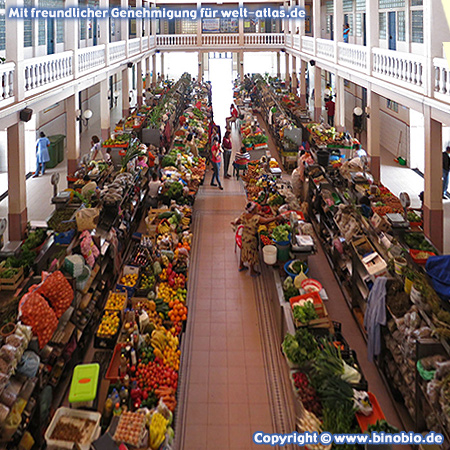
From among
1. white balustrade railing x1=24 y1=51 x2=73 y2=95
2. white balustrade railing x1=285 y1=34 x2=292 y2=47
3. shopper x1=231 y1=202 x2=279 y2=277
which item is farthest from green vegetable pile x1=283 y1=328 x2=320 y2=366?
white balustrade railing x1=285 y1=34 x2=292 y2=47

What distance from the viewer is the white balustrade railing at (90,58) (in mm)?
15352

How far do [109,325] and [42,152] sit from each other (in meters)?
11.2

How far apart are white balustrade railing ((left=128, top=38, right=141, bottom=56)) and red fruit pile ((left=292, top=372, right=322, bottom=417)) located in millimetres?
20657

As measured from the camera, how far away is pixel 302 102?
28375mm

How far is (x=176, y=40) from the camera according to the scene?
109 ft

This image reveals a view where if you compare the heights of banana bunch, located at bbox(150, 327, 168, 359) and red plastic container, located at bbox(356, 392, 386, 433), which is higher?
banana bunch, located at bbox(150, 327, 168, 359)

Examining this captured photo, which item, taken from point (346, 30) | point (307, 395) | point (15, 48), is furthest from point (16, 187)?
point (346, 30)

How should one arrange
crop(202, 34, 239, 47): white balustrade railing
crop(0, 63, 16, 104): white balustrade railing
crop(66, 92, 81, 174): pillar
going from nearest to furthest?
crop(0, 63, 16, 104): white balustrade railing < crop(66, 92, 81, 174): pillar < crop(202, 34, 239, 47): white balustrade railing

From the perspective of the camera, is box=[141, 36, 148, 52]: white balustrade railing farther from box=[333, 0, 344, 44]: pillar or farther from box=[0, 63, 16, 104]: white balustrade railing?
box=[0, 63, 16, 104]: white balustrade railing

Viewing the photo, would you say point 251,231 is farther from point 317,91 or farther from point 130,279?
point 317,91

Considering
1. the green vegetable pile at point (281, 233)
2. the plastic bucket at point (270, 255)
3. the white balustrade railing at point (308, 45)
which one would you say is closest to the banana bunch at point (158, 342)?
the plastic bucket at point (270, 255)

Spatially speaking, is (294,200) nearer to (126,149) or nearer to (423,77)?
(423,77)

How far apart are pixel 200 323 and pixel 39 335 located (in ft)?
10.5

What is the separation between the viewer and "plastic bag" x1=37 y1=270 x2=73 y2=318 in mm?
6817
